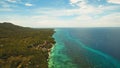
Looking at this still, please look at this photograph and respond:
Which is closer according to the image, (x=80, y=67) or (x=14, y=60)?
(x=80, y=67)

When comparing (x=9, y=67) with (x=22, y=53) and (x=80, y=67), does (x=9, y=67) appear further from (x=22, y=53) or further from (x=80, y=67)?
(x=80, y=67)


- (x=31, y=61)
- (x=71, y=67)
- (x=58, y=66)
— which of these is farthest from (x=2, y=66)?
(x=71, y=67)

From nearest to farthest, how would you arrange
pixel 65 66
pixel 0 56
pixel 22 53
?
pixel 65 66 < pixel 0 56 < pixel 22 53

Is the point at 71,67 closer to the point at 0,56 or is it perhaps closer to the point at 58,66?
the point at 58,66

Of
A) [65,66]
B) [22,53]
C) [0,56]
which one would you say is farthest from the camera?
[22,53]

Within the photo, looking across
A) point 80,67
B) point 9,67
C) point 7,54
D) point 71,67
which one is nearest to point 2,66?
point 9,67

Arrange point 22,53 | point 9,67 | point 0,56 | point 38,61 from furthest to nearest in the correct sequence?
1. point 22,53
2. point 0,56
3. point 38,61
4. point 9,67

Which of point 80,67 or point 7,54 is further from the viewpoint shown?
point 7,54

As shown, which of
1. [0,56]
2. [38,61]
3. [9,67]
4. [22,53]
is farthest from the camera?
[22,53]
